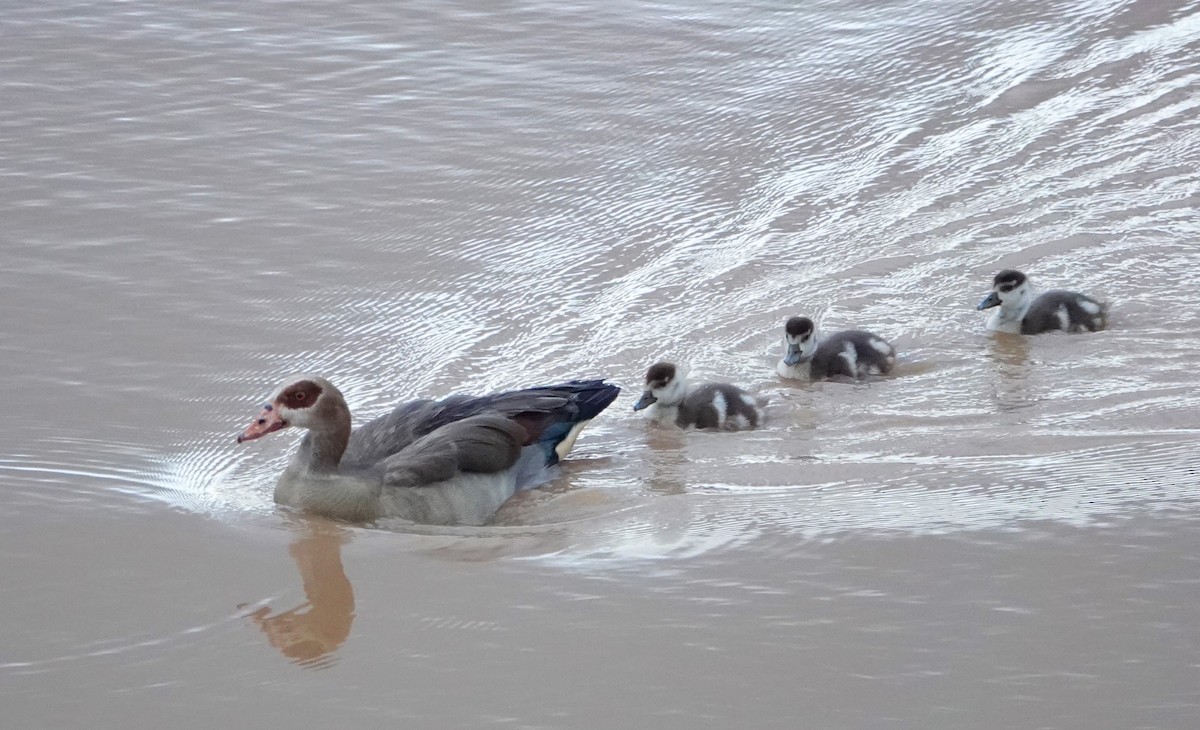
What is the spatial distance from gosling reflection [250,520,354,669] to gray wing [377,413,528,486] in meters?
0.56

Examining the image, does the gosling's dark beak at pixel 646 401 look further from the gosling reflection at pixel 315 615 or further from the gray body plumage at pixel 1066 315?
the gray body plumage at pixel 1066 315

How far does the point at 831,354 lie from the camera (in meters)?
6.65

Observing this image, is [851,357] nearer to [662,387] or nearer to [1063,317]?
[662,387]

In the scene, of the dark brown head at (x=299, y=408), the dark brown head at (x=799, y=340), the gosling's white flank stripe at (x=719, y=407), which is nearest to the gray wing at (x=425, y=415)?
the dark brown head at (x=299, y=408)

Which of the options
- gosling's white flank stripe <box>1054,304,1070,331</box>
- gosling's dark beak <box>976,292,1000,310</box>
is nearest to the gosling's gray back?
gosling's dark beak <box>976,292,1000,310</box>

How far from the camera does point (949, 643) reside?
13.4 ft

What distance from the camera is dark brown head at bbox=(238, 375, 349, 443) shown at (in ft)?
18.0

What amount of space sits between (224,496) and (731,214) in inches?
147

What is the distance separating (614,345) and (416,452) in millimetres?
1648

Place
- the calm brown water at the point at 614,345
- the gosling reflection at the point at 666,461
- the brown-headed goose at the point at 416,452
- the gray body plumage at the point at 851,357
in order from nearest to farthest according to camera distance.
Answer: the calm brown water at the point at 614,345 → the brown-headed goose at the point at 416,452 → the gosling reflection at the point at 666,461 → the gray body plumage at the point at 851,357

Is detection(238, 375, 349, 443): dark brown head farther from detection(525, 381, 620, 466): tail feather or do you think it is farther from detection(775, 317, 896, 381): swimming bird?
detection(775, 317, 896, 381): swimming bird

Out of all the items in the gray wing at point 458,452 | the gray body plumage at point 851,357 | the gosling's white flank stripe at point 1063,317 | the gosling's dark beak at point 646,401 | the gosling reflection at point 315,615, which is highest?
the gosling's white flank stripe at point 1063,317

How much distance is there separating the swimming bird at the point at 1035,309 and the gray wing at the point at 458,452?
8.29 ft

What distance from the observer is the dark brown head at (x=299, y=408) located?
216 inches
